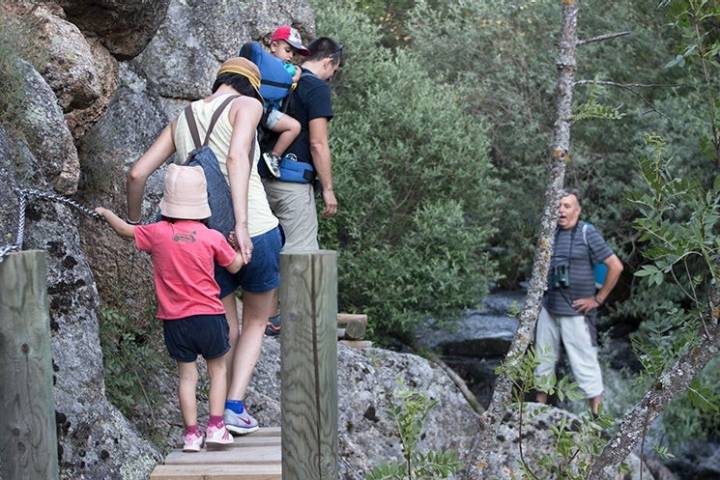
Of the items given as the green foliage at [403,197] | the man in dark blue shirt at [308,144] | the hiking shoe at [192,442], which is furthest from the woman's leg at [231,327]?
the green foliage at [403,197]

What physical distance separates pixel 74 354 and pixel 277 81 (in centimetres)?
206

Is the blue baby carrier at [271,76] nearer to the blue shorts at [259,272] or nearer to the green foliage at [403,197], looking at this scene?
the blue shorts at [259,272]

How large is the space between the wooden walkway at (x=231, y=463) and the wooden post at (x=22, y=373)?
91 cm

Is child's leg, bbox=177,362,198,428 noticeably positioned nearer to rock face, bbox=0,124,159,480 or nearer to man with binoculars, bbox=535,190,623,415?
rock face, bbox=0,124,159,480

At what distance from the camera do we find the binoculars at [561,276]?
973cm

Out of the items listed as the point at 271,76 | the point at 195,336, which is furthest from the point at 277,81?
the point at 195,336

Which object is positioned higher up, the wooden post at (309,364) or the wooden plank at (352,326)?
the wooden post at (309,364)

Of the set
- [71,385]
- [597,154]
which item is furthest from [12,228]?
[597,154]

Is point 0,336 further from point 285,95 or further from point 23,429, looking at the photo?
point 285,95

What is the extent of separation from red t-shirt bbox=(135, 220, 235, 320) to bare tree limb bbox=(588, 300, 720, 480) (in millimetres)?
1825

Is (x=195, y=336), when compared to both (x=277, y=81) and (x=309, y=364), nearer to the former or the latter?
(x=309, y=364)

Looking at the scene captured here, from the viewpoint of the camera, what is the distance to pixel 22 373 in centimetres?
383

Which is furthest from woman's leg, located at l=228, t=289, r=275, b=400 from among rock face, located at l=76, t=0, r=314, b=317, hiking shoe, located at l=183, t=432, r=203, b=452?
rock face, located at l=76, t=0, r=314, b=317

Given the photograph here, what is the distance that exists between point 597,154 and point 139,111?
8044 mm
